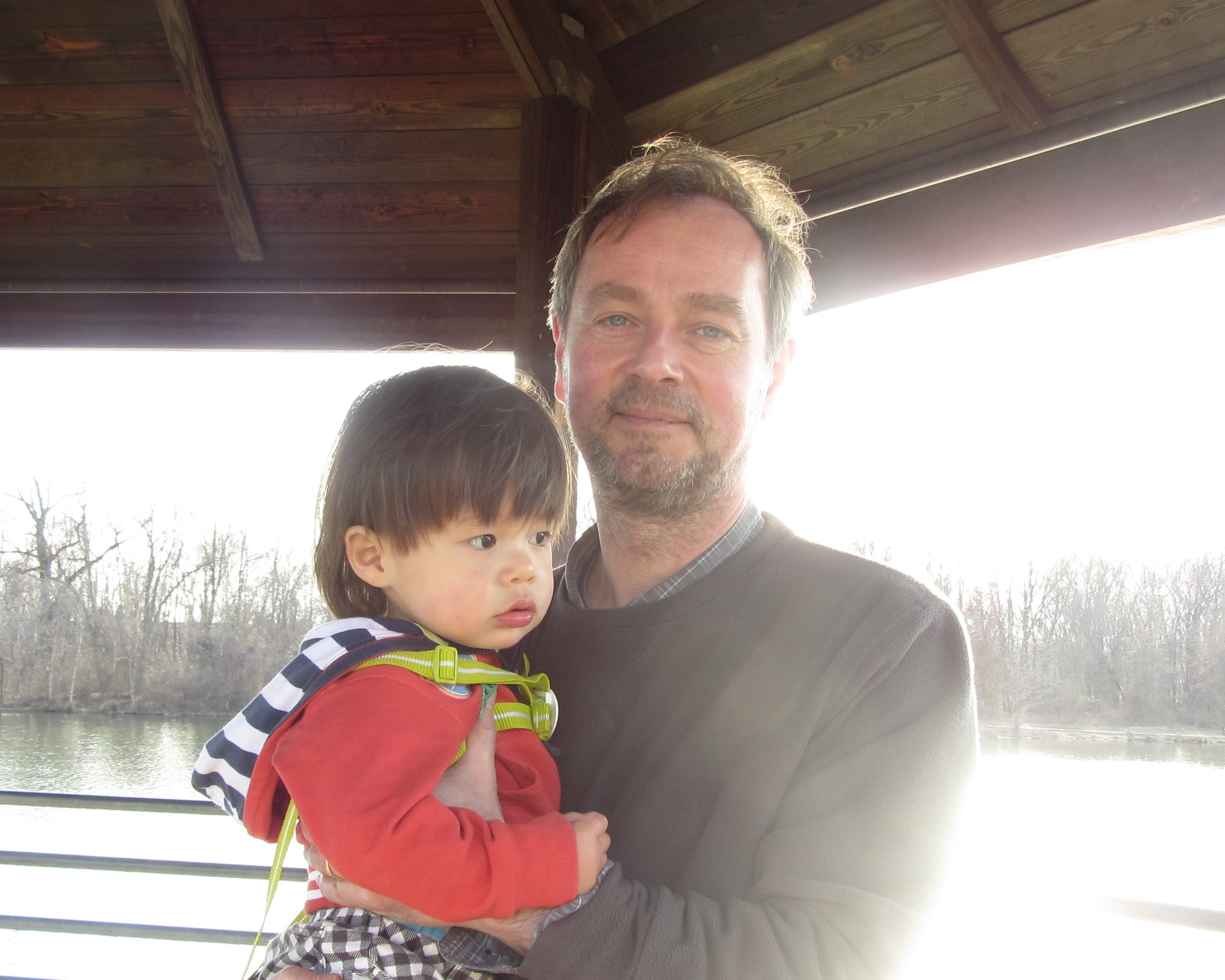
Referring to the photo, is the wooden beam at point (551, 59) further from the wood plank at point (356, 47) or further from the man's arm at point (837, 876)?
the man's arm at point (837, 876)

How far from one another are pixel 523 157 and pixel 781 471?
123 centimetres

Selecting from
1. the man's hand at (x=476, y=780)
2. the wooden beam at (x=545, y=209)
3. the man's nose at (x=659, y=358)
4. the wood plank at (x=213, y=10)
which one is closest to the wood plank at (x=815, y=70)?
the wooden beam at (x=545, y=209)

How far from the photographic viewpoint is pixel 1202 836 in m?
3.96

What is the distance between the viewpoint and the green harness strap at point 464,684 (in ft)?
3.66

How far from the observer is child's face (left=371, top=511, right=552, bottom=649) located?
3.94ft

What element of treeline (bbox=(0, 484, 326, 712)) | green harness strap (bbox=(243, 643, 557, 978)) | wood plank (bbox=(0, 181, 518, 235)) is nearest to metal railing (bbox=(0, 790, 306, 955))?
green harness strap (bbox=(243, 643, 557, 978))

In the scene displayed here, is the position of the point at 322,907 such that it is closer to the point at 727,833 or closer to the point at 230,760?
the point at 230,760

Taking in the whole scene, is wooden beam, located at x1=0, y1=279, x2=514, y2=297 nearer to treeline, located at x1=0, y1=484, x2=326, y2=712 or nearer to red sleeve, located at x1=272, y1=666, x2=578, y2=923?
red sleeve, located at x1=272, y1=666, x2=578, y2=923

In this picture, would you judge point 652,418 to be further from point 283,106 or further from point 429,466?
point 283,106

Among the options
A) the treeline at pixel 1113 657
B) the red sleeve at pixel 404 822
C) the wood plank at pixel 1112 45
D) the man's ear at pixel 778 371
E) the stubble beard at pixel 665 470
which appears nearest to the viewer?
the red sleeve at pixel 404 822

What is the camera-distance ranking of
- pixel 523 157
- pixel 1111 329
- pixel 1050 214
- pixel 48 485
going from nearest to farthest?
1. pixel 1050 214
2. pixel 523 157
3. pixel 1111 329
4. pixel 48 485

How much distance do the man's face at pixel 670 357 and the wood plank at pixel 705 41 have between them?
1.11 metres

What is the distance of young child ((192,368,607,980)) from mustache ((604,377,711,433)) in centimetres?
23

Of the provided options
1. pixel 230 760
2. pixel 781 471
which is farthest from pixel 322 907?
pixel 781 471
